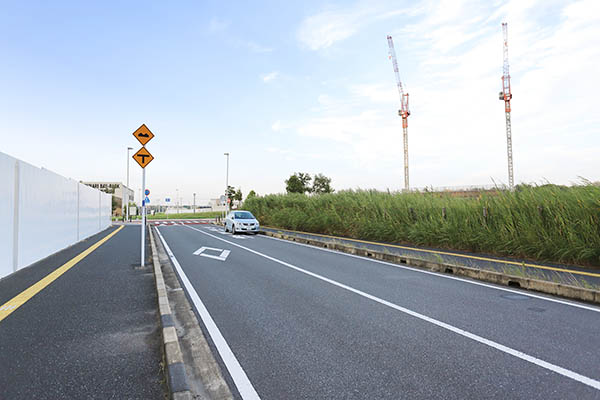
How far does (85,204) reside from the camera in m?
17.6

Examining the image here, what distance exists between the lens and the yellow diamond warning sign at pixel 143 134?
9383 mm

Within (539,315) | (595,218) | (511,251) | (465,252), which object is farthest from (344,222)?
(539,315)

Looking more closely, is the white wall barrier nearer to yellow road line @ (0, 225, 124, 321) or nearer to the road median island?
yellow road line @ (0, 225, 124, 321)

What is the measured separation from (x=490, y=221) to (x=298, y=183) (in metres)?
59.5

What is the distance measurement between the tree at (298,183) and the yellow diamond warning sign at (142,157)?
59.7 m

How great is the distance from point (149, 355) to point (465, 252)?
10.3 m

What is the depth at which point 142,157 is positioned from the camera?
9453 mm

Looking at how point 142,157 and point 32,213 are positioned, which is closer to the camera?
point 32,213

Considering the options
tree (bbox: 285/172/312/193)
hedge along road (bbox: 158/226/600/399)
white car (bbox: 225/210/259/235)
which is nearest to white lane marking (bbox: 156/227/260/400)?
hedge along road (bbox: 158/226/600/399)

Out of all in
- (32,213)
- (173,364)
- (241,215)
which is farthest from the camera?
(241,215)

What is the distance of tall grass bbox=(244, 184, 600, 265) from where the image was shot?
8.77 m

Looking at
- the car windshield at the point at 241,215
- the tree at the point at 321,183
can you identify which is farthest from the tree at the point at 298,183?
the car windshield at the point at 241,215

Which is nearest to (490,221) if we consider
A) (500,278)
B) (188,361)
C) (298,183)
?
(500,278)

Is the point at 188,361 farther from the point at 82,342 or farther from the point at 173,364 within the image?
the point at 82,342
